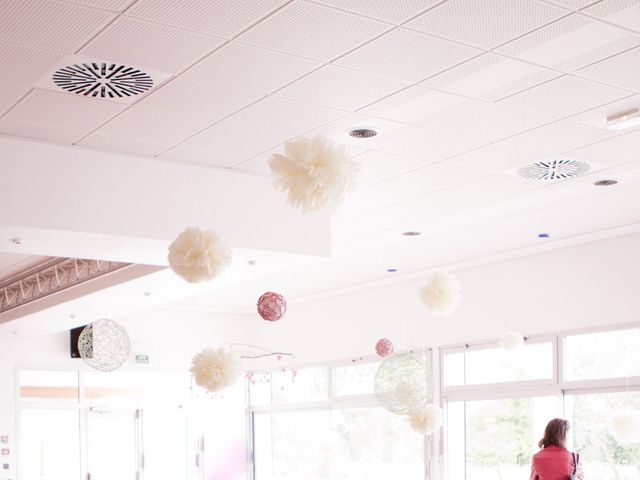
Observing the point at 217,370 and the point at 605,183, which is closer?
the point at 217,370

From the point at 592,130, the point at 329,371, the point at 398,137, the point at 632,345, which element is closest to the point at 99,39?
the point at 398,137

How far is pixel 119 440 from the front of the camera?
1388cm

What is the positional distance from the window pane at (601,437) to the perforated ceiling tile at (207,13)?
642cm

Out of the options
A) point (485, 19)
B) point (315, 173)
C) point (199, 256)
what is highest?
point (485, 19)

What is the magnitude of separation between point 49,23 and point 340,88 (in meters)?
1.71

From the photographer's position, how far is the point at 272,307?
6.46 metres

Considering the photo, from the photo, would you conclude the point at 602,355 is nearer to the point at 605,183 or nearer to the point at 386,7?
the point at 605,183

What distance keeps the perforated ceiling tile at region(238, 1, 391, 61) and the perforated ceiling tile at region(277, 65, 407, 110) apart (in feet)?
1.00

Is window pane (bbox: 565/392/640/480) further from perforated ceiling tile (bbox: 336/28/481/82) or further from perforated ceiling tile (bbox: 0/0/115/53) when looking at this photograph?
perforated ceiling tile (bbox: 0/0/115/53)

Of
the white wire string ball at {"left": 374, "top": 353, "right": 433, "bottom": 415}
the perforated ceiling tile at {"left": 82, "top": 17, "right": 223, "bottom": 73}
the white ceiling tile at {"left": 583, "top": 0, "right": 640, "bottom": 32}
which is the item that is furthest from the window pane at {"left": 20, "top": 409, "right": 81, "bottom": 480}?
the white ceiling tile at {"left": 583, "top": 0, "right": 640, "bottom": 32}

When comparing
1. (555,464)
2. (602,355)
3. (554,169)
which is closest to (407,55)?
(554,169)

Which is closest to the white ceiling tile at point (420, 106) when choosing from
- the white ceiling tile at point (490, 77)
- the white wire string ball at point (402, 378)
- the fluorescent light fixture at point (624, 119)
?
the white ceiling tile at point (490, 77)

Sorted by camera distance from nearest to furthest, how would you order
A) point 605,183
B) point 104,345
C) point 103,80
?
point 103,80
point 605,183
point 104,345

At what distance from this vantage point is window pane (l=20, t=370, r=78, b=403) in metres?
13.2
